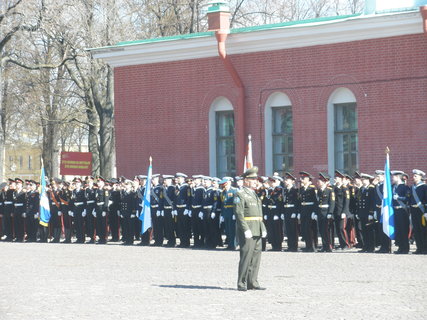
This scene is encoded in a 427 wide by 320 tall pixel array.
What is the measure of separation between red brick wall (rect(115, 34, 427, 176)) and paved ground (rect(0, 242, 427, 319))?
18.2ft

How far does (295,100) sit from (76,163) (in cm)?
1007

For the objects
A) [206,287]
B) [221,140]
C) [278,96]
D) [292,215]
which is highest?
[278,96]

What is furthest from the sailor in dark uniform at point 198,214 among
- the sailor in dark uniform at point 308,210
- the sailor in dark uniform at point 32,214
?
the sailor in dark uniform at point 32,214

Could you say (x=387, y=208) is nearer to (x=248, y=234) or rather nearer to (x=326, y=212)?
(x=326, y=212)

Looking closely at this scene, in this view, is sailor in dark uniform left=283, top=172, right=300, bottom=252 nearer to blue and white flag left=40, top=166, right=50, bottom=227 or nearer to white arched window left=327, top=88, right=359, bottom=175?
white arched window left=327, top=88, right=359, bottom=175

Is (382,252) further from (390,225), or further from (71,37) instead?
(71,37)

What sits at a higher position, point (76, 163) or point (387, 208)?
point (76, 163)

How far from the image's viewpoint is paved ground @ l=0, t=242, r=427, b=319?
1272cm

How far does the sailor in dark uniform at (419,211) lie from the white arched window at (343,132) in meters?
6.02

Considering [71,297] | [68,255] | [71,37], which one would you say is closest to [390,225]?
[68,255]

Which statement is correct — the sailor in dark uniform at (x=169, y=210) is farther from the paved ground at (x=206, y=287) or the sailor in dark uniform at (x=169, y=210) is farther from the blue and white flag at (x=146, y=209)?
the paved ground at (x=206, y=287)

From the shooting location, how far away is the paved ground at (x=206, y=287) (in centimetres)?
1272

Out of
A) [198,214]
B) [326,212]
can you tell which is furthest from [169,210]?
[326,212]

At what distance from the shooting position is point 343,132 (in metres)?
27.5
